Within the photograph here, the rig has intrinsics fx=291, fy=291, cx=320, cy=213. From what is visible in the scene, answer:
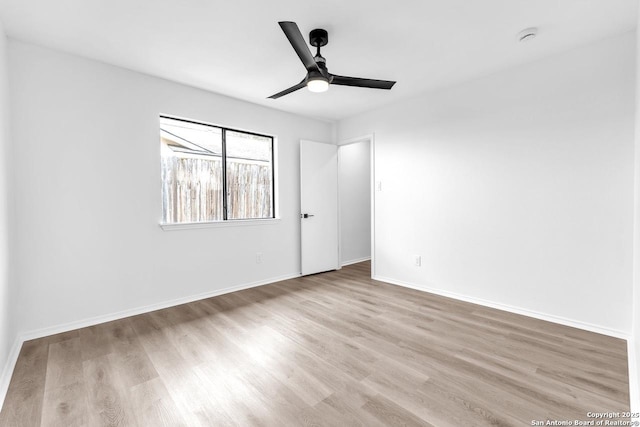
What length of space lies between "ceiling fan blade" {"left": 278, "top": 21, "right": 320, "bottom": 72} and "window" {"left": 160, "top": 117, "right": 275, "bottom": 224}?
6.60ft

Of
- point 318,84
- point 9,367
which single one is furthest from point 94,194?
point 318,84

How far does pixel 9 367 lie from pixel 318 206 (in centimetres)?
354

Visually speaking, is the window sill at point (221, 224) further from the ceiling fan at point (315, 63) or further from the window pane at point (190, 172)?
the ceiling fan at point (315, 63)

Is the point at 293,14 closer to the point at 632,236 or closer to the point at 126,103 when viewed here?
the point at 126,103

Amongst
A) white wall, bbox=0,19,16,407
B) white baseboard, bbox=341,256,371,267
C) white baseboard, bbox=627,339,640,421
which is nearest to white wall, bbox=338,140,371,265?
white baseboard, bbox=341,256,371,267

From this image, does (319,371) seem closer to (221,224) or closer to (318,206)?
(221,224)

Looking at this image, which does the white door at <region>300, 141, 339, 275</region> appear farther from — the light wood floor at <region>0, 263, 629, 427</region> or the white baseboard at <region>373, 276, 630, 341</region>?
the light wood floor at <region>0, 263, 629, 427</region>

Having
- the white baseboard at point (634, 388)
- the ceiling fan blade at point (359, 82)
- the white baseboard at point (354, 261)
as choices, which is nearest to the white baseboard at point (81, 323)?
the white baseboard at point (354, 261)

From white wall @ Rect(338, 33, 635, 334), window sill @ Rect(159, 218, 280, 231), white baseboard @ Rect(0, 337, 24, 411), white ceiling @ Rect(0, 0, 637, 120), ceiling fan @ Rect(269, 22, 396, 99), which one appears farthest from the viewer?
window sill @ Rect(159, 218, 280, 231)

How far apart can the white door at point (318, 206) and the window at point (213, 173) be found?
0.53 meters

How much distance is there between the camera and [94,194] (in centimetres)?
271

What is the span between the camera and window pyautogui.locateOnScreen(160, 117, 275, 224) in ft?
10.9

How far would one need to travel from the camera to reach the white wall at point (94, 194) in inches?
95.1

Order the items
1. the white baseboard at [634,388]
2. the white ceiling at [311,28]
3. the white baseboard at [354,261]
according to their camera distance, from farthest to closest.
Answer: the white baseboard at [354,261] < the white ceiling at [311,28] < the white baseboard at [634,388]
